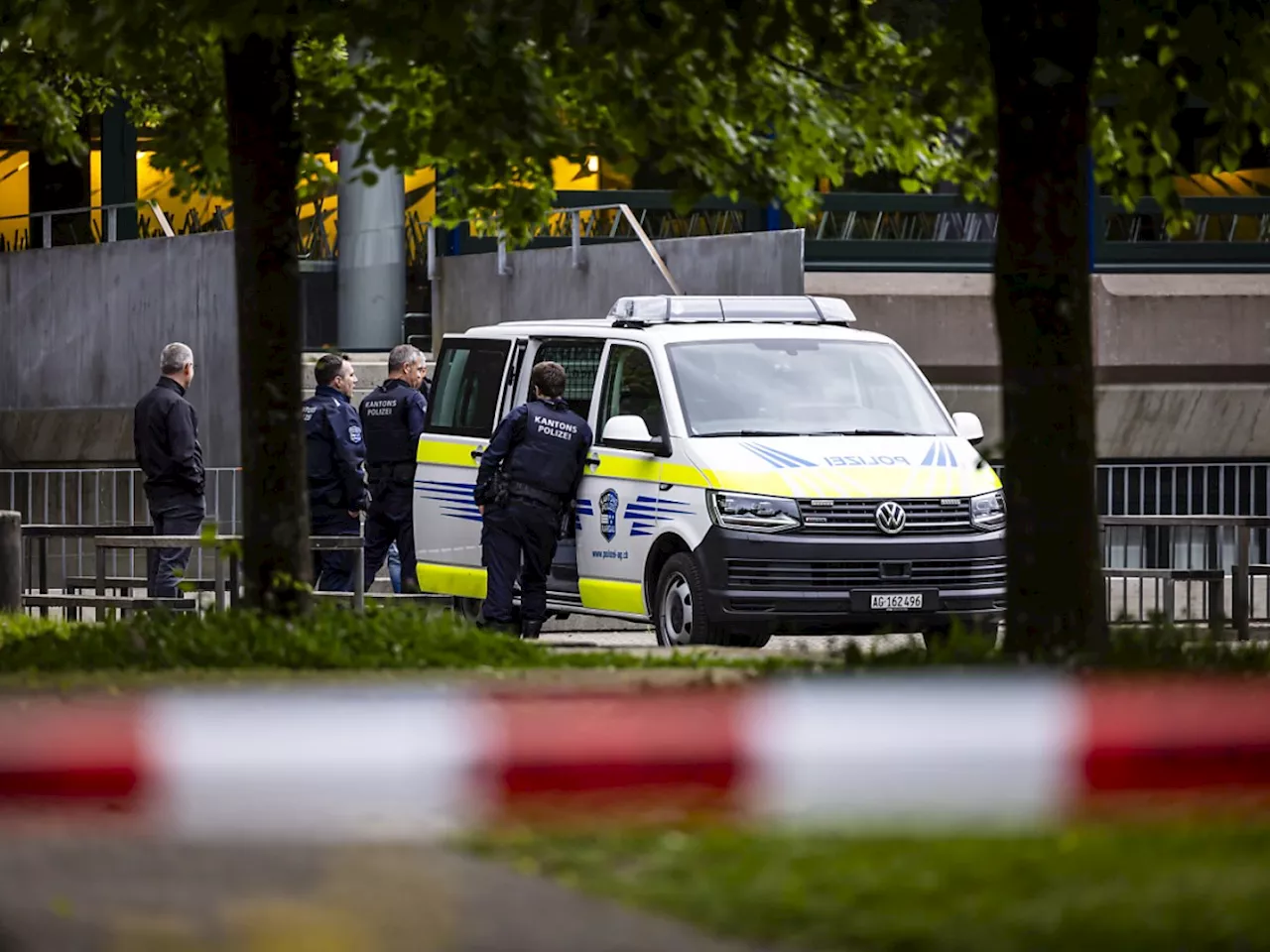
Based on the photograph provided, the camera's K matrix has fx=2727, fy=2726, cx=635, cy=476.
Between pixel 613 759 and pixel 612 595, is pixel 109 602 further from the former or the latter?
pixel 613 759

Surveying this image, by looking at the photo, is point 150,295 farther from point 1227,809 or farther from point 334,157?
point 1227,809

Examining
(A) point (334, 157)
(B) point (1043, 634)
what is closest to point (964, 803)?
(B) point (1043, 634)

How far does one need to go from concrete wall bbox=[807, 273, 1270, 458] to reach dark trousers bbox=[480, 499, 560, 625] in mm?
8415

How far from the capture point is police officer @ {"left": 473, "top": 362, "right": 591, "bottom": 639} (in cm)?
1500

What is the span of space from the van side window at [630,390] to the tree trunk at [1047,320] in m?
5.91

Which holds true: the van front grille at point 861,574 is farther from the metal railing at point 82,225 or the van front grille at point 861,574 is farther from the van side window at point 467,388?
the metal railing at point 82,225

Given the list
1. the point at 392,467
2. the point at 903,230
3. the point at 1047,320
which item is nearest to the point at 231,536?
the point at 392,467

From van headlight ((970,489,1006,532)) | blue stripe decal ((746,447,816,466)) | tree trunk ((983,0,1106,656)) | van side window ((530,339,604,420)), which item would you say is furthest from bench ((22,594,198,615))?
tree trunk ((983,0,1106,656))

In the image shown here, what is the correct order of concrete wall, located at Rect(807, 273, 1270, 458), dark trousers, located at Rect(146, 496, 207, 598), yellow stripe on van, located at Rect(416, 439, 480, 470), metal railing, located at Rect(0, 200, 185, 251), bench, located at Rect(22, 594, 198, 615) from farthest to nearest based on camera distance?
metal railing, located at Rect(0, 200, 185, 251), concrete wall, located at Rect(807, 273, 1270, 458), dark trousers, located at Rect(146, 496, 207, 598), yellow stripe on van, located at Rect(416, 439, 480, 470), bench, located at Rect(22, 594, 198, 615)

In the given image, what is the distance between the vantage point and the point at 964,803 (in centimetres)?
500

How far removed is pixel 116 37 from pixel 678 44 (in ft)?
7.38

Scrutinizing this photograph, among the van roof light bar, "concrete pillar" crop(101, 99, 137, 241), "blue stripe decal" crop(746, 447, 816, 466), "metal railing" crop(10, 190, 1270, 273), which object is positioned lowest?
"blue stripe decal" crop(746, 447, 816, 466)

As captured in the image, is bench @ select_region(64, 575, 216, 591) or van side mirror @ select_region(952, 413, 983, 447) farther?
van side mirror @ select_region(952, 413, 983, 447)

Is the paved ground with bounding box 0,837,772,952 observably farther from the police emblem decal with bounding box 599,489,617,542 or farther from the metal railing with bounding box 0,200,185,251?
the metal railing with bounding box 0,200,185,251
